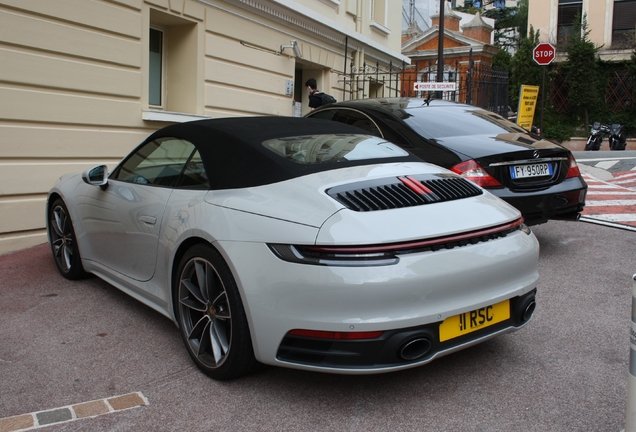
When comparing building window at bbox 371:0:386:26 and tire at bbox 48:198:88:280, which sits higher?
building window at bbox 371:0:386:26

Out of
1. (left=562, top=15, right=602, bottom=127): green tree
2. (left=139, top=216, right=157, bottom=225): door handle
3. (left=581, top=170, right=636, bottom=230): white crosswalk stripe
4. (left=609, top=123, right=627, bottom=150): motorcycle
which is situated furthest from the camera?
(left=562, top=15, right=602, bottom=127): green tree

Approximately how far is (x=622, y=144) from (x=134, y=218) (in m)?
25.8

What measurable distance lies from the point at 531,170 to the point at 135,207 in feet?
11.3

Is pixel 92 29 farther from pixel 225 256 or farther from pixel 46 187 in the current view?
pixel 225 256

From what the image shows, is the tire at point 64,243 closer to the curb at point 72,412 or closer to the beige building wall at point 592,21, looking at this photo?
the curb at point 72,412

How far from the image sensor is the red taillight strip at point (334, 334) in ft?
9.02

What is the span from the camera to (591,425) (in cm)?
279

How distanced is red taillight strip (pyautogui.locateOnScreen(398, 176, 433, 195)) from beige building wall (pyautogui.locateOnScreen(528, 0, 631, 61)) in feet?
109

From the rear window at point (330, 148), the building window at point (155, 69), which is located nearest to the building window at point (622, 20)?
the building window at point (155, 69)

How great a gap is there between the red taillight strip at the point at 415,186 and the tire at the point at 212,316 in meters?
1.03

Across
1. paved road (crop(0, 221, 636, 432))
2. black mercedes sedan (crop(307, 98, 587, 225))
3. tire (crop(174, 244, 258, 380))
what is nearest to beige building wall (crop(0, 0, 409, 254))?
paved road (crop(0, 221, 636, 432))

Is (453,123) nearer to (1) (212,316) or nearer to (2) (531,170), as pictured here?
(2) (531,170)

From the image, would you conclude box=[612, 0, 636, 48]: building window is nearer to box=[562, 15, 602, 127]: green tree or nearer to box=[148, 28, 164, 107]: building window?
box=[562, 15, 602, 127]: green tree

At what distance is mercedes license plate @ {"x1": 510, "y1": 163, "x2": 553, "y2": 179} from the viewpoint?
5.45 meters
